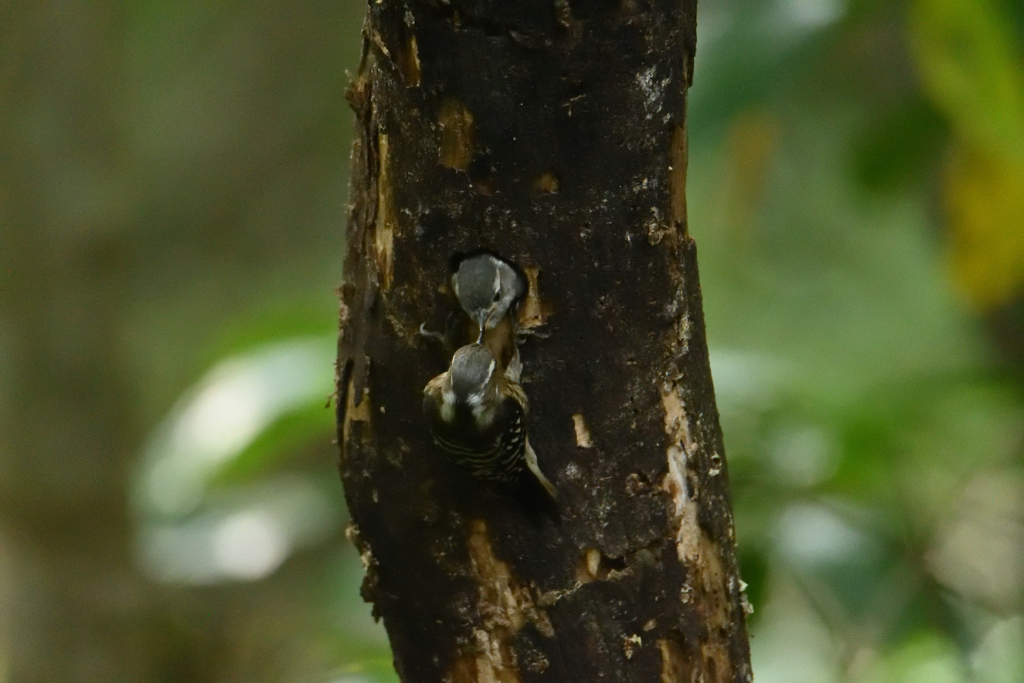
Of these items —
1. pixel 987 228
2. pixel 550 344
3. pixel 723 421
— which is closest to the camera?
pixel 550 344

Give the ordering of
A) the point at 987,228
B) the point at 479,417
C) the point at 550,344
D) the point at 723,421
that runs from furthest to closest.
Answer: the point at 987,228 → the point at 723,421 → the point at 550,344 → the point at 479,417

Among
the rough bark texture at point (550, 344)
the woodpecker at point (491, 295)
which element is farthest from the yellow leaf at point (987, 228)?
the woodpecker at point (491, 295)

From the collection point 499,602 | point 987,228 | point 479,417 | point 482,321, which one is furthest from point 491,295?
point 987,228

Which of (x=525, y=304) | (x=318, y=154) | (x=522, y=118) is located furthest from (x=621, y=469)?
(x=318, y=154)

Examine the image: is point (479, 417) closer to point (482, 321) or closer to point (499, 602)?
point (482, 321)

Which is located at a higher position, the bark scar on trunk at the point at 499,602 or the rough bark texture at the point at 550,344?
the rough bark texture at the point at 550,344

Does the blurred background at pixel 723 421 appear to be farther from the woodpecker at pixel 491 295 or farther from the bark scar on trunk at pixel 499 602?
the woodpecker at pixel 491 295

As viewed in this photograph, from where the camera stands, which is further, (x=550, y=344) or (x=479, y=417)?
(x=550, y=344)

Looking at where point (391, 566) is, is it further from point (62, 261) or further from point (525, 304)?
point (62, 261)
